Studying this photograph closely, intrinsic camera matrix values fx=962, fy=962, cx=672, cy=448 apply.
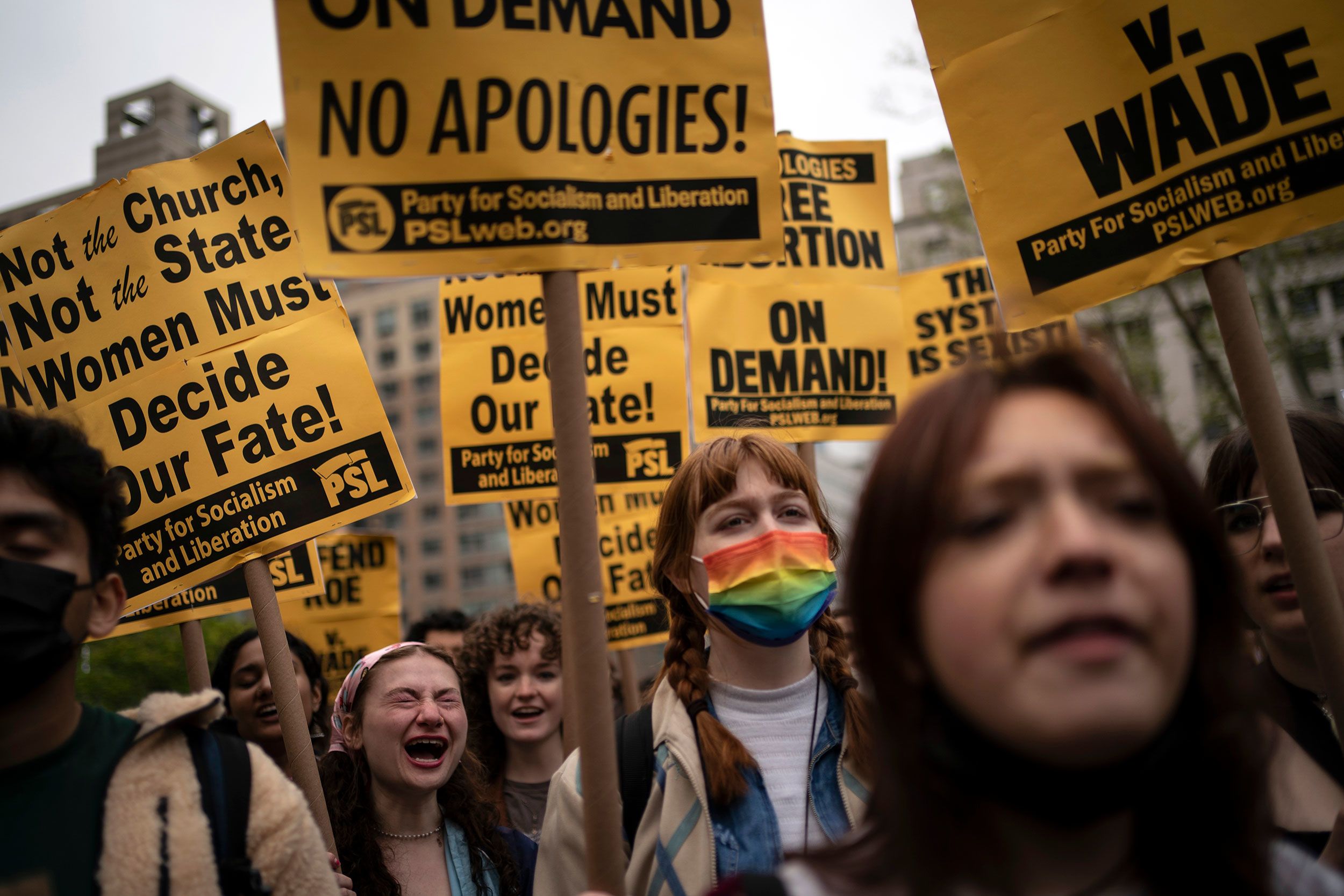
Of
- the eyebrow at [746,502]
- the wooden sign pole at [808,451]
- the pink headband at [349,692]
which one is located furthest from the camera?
the wooden sign pole at [808,451]

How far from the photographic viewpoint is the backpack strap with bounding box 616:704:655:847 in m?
2.32

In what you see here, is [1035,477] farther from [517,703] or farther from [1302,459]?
[517,703]

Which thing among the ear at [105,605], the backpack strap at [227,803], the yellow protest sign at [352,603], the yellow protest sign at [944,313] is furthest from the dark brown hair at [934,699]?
the yellow protest sign at [352,603]

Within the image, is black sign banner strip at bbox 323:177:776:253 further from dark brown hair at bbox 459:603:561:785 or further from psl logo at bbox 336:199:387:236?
dark brown hair at bbox 459:603:561:785

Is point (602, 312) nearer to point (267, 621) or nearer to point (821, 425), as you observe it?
point (821, 425)

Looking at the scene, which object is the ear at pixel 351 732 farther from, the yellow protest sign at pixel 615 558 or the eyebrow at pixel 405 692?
the yellow protest sign at pixel 615 558

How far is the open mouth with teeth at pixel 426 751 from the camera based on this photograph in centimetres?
337

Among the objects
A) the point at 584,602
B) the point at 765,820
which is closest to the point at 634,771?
the point at 765,820

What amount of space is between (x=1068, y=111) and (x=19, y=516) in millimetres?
2580

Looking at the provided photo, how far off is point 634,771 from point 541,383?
12.8ft

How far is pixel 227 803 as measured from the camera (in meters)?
1.83

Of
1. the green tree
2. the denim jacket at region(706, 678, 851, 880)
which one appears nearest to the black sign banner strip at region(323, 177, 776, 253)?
the denim jacket at region(706, 678, 851, 880)

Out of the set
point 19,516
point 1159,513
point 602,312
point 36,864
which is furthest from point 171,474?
point 1159,513

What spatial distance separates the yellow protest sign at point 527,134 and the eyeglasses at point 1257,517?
1.44 m
